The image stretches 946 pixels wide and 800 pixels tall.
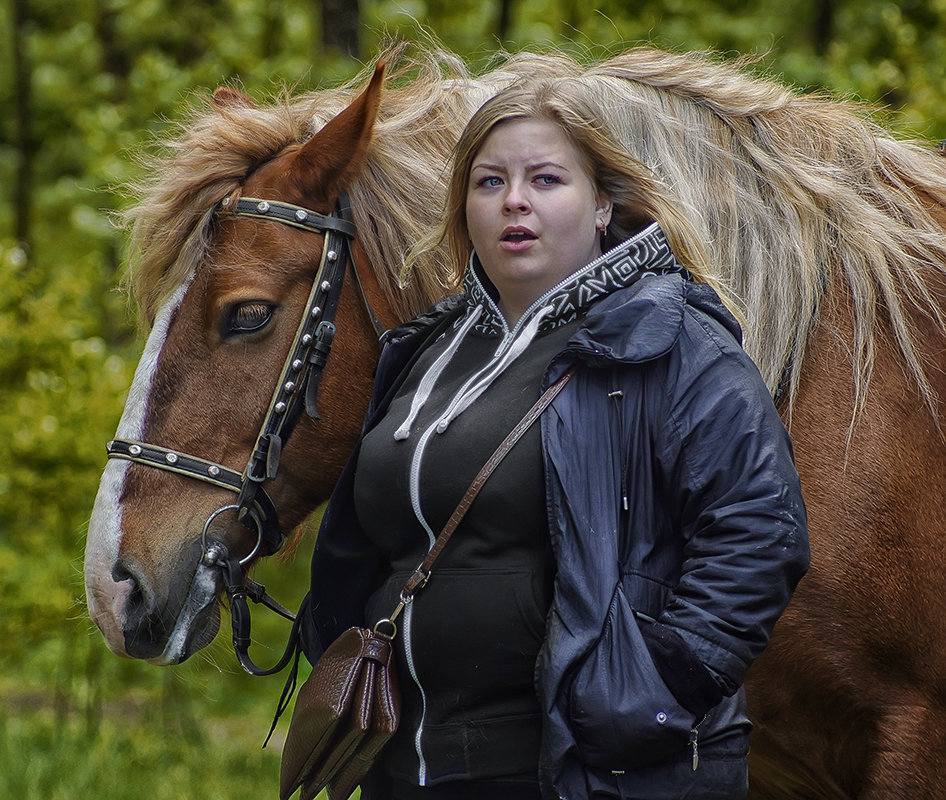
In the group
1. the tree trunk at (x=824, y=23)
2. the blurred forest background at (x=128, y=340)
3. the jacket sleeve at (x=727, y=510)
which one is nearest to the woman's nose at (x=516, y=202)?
the jacket sleeve at (x=727, y=510)

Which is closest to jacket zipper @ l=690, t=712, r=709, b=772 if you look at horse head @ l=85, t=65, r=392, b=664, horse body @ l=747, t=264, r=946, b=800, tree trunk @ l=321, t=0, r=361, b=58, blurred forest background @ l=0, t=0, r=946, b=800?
horse body @ l=747, t=264, r=946, b=800

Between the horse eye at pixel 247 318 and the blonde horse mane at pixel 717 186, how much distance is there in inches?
6.9

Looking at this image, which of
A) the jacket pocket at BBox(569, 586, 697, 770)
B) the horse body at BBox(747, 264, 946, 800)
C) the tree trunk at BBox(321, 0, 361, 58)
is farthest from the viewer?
the tree trunk at BBox(321, 0, 361, 58)

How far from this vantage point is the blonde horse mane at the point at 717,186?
275cm

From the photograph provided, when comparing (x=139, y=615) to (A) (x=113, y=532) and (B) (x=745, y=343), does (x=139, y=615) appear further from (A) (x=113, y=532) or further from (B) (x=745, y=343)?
(B) (x=745, y=343)

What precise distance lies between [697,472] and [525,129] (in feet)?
2.51

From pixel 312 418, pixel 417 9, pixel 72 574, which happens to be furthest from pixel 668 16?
pixel 312 418

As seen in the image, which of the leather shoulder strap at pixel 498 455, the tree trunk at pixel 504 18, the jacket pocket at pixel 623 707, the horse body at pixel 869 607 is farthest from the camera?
the tree trunk at pixel 504 18

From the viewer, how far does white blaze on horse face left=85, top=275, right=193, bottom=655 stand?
8.46 ft

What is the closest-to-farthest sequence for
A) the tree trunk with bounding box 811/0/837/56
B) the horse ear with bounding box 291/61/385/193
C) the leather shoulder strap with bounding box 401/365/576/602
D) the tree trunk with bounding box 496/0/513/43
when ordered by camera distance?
the leather shoulder strap with bounding box 401/365/576/602 < the horse ear with bounding box 291/61/385/193 < the tree trunk with bounding box 496/0/513/43 < the tree trunk with bounding box 811/0/837/56

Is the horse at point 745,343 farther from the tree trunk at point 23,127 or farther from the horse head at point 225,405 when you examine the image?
the tree trunk at point 23,127

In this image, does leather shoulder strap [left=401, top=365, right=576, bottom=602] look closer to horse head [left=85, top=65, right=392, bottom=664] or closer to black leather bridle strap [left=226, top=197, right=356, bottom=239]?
horse head [left=85, top=65, right=392, bottom=664]

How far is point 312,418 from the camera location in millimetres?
2783

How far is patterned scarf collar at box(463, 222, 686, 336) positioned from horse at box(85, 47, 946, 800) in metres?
0.49
